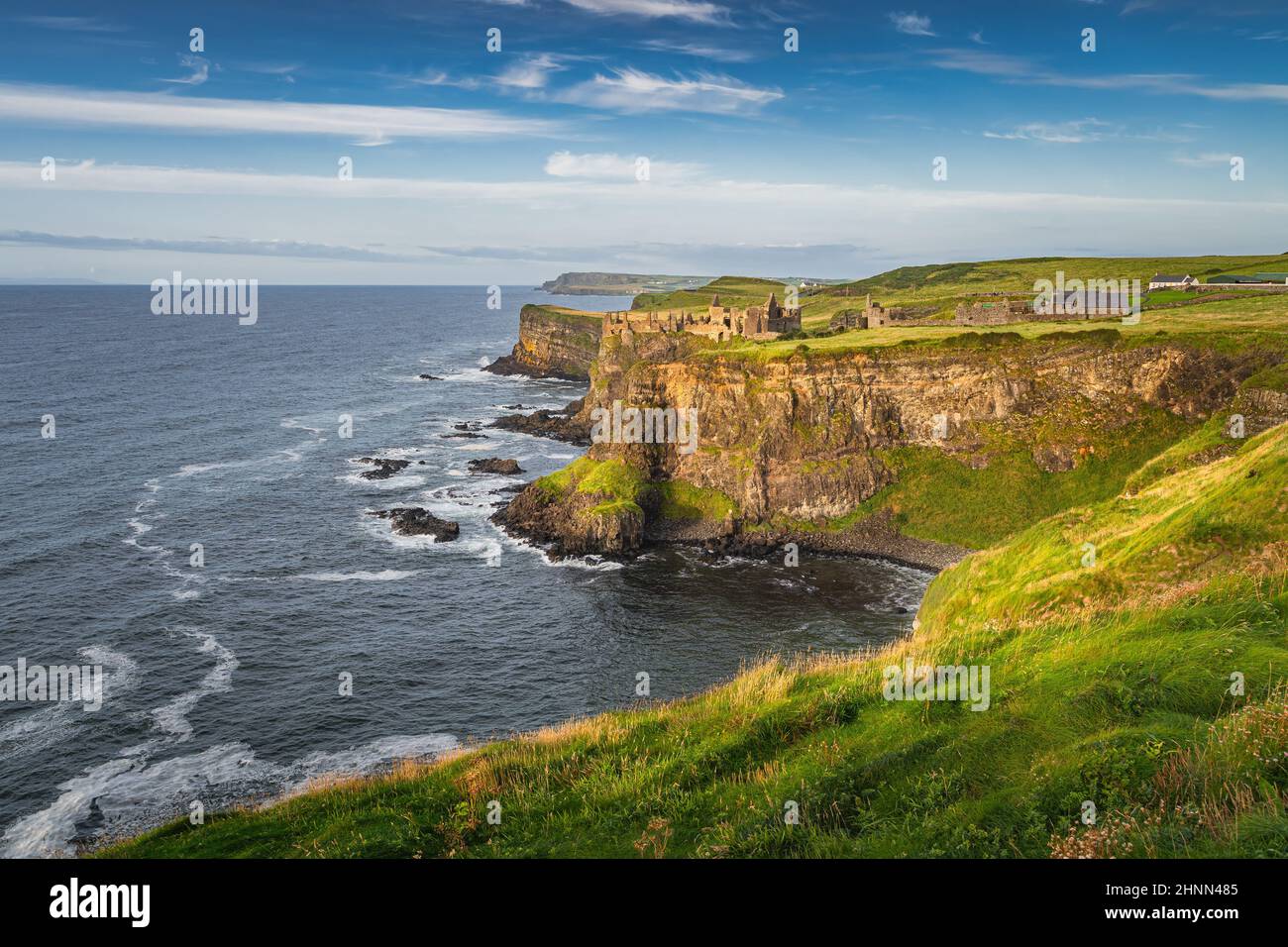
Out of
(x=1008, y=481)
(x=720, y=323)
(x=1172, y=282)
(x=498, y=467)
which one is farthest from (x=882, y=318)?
(x=498, y=467)

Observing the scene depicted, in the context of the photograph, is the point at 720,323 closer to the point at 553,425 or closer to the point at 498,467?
the point at 553,425

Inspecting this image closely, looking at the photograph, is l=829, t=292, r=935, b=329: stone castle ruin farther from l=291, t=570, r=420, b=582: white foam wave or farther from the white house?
l=291, t=570, r=420, b=582: white foam wave

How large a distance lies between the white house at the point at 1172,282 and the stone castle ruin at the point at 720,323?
61.4m

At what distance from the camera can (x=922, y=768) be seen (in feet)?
50.8

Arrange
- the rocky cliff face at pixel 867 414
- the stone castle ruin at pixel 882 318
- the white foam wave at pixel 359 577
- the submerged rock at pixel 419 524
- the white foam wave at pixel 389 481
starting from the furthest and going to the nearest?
the stone castle ruin at pixel 882 318
the white foam wave at pixel 389 481
the submerged rock at pixel 419 524
the rocky cliff face at pixel 867 414
the white foam wave at pixel 359 577

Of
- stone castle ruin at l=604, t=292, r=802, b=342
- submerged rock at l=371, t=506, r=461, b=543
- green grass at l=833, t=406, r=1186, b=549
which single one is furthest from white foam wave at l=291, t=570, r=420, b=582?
stone castle ruin at l=604, t=292, r=802, b=342

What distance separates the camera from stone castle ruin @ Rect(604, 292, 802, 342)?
116125 millimetres

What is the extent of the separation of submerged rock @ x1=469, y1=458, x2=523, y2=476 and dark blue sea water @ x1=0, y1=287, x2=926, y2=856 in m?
2.19

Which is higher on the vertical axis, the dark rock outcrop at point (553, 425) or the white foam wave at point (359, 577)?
the dark rock outcrop at point (553, 425)

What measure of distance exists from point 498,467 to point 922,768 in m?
99.0

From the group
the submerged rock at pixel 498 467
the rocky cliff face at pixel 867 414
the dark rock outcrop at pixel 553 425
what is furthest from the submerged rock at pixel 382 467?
the dark rock outcrop at pixel 553 425

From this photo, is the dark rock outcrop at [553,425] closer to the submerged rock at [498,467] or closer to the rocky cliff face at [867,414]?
the submerged rock at [498,467]

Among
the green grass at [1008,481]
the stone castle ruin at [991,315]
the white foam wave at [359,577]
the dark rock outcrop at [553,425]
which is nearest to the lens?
the white foam wave at [359,577]

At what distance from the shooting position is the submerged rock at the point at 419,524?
84.4 m
